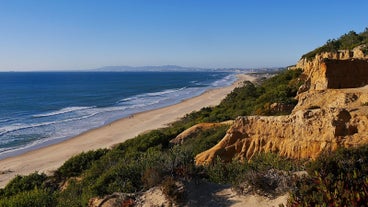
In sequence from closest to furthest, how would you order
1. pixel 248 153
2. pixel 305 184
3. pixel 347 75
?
1. pixel 305 184
2. pixel 248 153
3. pixel 347 75

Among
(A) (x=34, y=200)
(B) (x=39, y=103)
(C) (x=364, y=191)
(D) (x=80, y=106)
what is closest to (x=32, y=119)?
(D) (x=80, y=106)

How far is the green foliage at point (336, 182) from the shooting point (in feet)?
18.3

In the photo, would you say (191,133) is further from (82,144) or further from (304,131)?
(82,144)

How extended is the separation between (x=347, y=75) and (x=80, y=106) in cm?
4904

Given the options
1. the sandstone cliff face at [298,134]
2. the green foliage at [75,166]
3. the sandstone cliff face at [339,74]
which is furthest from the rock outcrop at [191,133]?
the sandstone cliff face at [339,74]

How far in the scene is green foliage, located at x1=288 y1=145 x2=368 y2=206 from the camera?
558 centimetres

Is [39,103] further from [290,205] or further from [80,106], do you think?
[290,205]

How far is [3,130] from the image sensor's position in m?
41.9

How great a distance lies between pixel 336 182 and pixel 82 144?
100 ft

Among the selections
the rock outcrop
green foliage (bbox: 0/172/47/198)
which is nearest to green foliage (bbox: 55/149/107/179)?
green foliage (bbox: 0/172/47/198)

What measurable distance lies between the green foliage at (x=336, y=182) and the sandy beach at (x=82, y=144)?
1796cm

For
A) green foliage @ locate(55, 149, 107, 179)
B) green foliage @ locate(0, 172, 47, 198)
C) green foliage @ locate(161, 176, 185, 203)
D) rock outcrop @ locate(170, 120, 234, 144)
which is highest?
green foliage @ locate(161, 176, 185, 203)

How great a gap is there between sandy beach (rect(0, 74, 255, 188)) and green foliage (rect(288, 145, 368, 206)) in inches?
707

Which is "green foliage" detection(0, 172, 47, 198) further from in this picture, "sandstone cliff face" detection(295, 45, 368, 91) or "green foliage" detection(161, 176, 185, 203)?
"sandstone cliff face" detection(295, 45, 368, 91)
